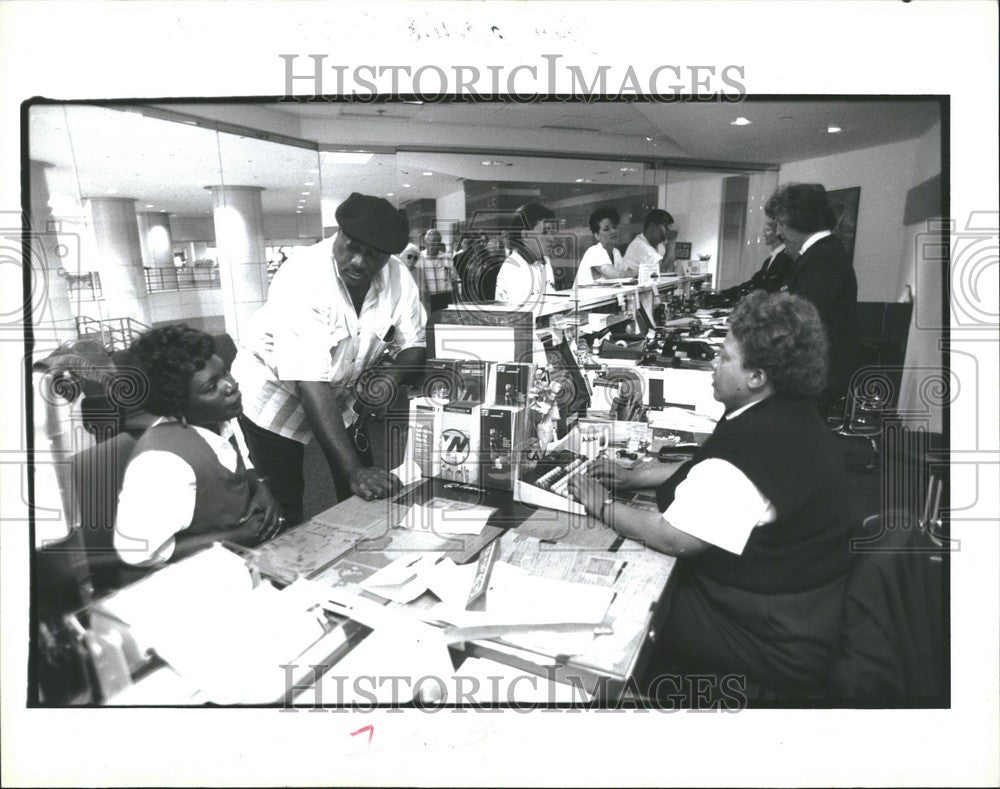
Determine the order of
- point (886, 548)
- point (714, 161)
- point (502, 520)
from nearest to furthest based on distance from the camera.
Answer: point (886, 548) → point (714, 161) → point (502, 520)

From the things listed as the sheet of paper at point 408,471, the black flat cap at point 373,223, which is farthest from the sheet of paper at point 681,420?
the black flat cap at point 373,223

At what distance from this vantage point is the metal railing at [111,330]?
145cm

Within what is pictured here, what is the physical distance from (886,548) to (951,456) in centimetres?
29

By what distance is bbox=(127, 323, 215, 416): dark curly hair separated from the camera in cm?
146

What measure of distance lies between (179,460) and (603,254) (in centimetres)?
141

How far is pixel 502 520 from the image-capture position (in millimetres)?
1730

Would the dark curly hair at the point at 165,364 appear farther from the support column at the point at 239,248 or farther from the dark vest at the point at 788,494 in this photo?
the dark vest at the point at 788,494

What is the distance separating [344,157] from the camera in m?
1.50

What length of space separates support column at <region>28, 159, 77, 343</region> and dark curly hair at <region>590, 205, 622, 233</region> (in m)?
1.43

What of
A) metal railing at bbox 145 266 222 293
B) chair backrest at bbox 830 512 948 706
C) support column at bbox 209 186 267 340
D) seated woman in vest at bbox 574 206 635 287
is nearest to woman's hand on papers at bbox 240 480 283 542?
support column at bbox 209 186 267 340

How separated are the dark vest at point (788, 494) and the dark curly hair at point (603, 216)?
0.72m

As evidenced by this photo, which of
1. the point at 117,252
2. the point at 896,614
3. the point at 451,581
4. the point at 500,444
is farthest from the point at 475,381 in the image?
the point at 896,614

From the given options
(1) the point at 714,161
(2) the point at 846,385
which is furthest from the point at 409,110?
(2) the point at 846,385

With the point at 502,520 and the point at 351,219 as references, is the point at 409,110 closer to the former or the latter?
the point at 351,219
